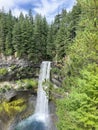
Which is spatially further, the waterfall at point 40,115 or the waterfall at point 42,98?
the waterfall at point 42,98

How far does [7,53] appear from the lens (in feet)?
137

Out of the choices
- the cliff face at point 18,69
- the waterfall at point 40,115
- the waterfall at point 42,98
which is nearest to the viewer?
the waterfall at point 40,115

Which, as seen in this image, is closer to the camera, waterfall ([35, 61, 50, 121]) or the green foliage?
the green foliage

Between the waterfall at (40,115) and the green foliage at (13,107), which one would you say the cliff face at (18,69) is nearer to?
the waterfall at (40,115)

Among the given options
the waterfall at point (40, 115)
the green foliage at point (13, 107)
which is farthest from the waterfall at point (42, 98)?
the green foliage at point (13, 107)

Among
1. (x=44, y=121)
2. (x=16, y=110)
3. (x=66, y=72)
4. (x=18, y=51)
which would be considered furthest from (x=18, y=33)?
(x=66, y=72)

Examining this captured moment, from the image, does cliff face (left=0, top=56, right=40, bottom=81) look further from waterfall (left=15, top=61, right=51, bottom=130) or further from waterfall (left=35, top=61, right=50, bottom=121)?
waterfall (left=15, top=61, right=51, bottom=130)

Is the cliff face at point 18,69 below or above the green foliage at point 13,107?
above

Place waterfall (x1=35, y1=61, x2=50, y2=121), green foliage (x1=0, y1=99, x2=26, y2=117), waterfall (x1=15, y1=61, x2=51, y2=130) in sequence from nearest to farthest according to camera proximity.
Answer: waterfall (x1=15, y1=61, x2=51, y2=130) < green foliage (x1=0, y1=99, x2=26, y2=117) < waterfall (x1=35, y1=61, x2=50, y2=121)

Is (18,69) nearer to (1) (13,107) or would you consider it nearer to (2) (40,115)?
(1) (13,107)

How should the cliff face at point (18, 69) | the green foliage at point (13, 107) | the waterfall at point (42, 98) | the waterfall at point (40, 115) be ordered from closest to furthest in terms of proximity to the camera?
the waterfall at point (40, 115)
the green foliage at point (13, 107)
the waterfall at point (42, 98)
the cliff face at point (18, 69)

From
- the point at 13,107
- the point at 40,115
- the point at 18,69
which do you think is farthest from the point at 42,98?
the point at 18,69

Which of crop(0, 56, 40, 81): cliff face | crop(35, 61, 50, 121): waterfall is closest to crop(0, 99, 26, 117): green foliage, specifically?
crop(35, 61, 50, 121): waterfall

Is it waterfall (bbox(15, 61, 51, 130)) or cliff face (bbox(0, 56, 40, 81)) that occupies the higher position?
cliff face (bbox(0, 56, 40, 81))
